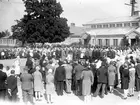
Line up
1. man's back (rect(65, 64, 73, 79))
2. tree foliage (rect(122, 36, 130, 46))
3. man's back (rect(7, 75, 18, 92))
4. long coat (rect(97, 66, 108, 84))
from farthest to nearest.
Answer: tree foliage (rect(122, 36, 130, 46)) < man's back (rect(65, 64, 73, 79)) < long coat (rect(97, 66, 108, 84)) < man's back (rect(7, 75, 18, 92))

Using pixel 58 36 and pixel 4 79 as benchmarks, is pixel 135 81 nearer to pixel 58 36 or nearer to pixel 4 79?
pixel 4 79

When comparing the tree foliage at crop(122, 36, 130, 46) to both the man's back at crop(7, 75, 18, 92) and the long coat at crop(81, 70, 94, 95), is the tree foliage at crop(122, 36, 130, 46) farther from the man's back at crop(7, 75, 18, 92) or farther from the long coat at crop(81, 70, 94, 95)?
the man's back at crop(7, 75, 18, 92)

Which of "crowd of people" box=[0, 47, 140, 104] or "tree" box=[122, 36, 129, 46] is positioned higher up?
"tree" box=[122, 36, 129, 46]

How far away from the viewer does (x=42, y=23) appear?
49.2m

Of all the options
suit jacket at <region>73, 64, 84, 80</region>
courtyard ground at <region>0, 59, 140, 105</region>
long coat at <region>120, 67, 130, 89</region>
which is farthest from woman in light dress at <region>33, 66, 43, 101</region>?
long coat at <region>120, 67, 130, 89</region>

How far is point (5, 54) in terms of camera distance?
1188 inches

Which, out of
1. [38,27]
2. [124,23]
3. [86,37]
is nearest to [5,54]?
[38,27]

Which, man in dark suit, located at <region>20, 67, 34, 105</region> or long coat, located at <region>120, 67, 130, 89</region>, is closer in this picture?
man in dark suit, located at <region>20, 67, 34, 105</region>

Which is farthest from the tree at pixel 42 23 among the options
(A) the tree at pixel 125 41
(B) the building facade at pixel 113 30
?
(A) the tree at pixel 125 41

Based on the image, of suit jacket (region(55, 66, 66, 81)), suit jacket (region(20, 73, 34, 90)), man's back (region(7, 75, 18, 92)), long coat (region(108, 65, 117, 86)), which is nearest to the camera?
man's back (region(7, 75, 18, 92))

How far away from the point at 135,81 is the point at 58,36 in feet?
126

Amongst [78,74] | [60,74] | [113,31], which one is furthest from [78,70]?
[113,31]

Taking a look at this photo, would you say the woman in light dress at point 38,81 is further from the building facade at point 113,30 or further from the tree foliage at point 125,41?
the tree foliage at point 125,41

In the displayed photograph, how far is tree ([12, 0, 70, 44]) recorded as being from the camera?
48.8 meters
